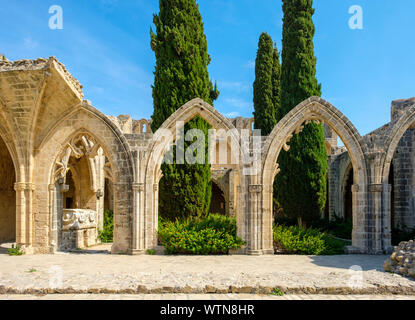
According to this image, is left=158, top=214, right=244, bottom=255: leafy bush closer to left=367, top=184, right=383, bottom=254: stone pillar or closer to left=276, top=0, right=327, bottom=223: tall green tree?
left=367, top=184, right=383, bottom=254: stone pillar

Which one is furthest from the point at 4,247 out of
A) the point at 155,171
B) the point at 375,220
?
the point at 375,220

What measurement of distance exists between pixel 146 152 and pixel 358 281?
18.6ft

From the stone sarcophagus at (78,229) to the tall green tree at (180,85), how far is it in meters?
2.53

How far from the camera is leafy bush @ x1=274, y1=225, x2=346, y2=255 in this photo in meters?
7.97

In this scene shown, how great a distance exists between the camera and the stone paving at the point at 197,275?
469cm

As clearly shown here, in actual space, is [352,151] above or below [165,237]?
above

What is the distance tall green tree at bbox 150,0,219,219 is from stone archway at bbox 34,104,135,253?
6.17 feet

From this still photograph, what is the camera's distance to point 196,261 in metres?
6.87

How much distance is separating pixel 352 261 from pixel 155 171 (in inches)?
211

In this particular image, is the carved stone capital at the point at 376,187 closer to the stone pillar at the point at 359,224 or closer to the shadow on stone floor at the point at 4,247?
the stone pillar at the point at 359,224

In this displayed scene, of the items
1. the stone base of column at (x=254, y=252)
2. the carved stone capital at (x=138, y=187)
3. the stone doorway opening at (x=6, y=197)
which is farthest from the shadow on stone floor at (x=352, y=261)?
the stone doorway opening at (x=6, y=197)

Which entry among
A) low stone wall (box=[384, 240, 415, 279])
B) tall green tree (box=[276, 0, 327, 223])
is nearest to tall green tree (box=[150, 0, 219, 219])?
tall green tree (box=[276, 0, 327, 223])
